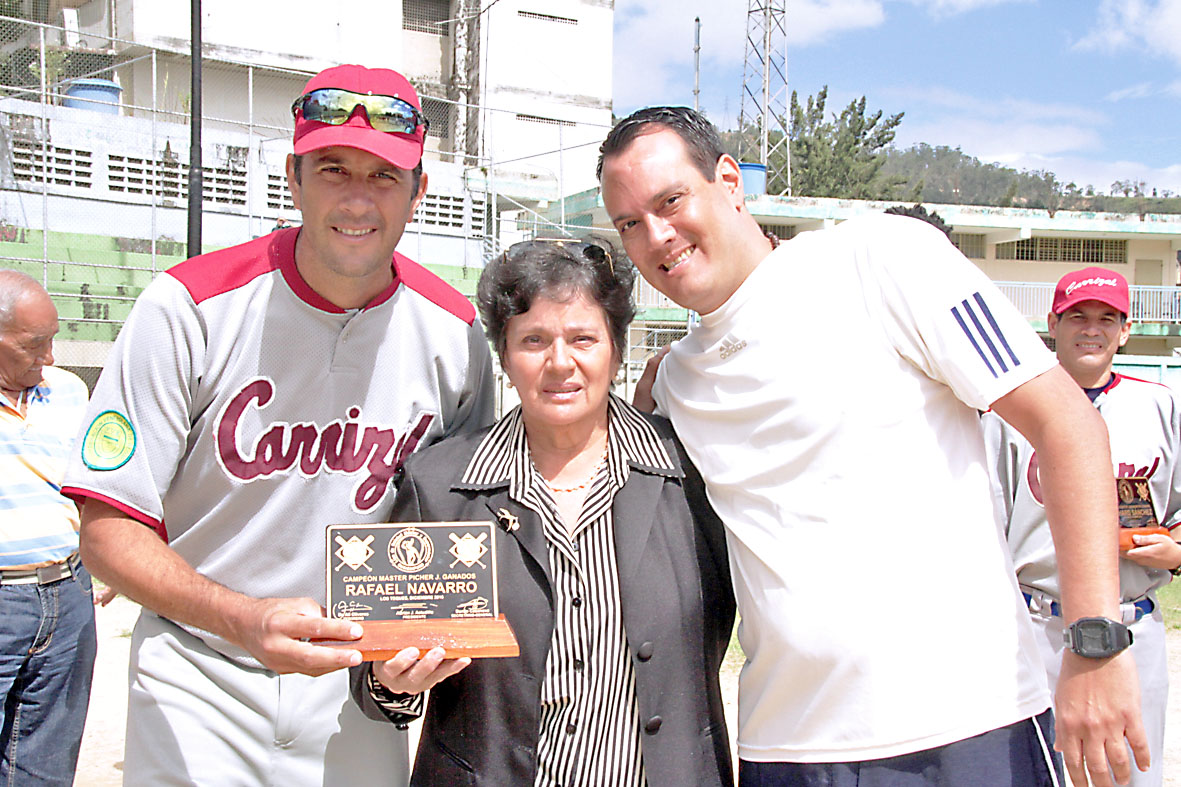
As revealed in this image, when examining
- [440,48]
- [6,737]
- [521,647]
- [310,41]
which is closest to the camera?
[521,647]

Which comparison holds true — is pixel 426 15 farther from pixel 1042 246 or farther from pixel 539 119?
pixel 1042 246

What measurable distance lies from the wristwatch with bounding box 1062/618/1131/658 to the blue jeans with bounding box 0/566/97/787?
4.17 m

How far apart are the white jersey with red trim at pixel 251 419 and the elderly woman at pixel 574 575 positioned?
9.5 inches

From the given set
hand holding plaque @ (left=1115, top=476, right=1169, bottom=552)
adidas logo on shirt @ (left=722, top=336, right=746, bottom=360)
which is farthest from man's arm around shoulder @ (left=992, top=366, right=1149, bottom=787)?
hand holding plaque @ (left=1115, top=476, right=1169, bottom=552)

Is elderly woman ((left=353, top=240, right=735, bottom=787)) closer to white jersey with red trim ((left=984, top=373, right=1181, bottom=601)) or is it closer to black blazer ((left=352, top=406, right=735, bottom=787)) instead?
black blazer ((left=352, top=406, right=735, bottom=787))

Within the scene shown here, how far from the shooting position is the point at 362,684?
2701mm

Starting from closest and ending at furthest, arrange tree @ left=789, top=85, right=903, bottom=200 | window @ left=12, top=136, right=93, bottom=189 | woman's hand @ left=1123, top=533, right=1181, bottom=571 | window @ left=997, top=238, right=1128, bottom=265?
woman's hand @ left=1123, top=533, right=1181, bottom=571 < window @ left=12, top=136, right=93, bottom=189 < window @ left=997, top=238, right=1128, bottom=265 < tree @ left=789, top=85, right=903, bottom=200

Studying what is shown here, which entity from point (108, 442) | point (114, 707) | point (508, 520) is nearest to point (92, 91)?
point (114, 707)

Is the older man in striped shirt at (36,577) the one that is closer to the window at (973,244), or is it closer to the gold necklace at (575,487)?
the gold necklace at (575,487)

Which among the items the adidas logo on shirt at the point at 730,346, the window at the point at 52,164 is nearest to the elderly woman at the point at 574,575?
the adidas logo on shirt at the point at 730,346

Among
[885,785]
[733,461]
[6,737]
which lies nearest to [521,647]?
[733,461]

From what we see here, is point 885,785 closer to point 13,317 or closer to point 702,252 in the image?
point 702,252

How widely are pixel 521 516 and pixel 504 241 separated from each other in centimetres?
2443

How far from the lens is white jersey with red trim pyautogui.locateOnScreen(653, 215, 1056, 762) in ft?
7.86
